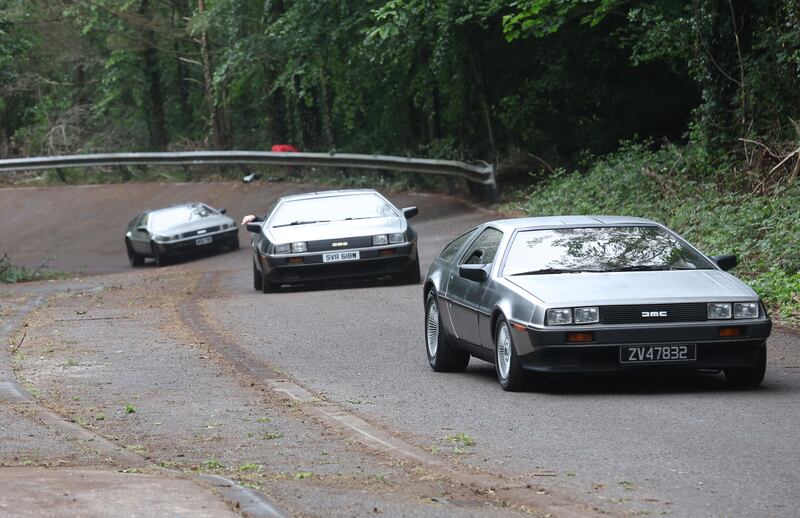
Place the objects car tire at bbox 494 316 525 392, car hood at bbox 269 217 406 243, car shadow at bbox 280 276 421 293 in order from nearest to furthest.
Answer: car tire at bbox 494 316 525 392 → car hood at bbox 269 217 406 243 → car shadow at bbox 280 276 421 293

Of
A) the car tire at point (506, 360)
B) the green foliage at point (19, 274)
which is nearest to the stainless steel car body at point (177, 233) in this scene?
the green foliage at point (19, 274)

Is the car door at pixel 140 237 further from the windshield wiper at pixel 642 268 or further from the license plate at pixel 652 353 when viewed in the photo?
the license plate at pixel 652 353

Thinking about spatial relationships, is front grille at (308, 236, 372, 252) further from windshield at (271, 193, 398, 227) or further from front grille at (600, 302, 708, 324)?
front grille at (600, 302, 708, 324)

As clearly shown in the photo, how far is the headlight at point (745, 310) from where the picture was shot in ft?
33.6

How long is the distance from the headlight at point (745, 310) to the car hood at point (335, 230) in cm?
1054

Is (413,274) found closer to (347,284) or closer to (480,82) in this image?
(347,284)

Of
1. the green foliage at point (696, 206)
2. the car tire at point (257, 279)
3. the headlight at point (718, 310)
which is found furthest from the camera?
the car tire at point (257, 279)

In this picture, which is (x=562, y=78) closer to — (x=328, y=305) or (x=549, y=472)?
(x=328, y=305)

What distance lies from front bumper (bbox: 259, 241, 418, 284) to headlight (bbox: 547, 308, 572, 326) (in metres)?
10.2

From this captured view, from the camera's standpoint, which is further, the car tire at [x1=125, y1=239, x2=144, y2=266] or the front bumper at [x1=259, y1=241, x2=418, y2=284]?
the car tire at [x1=125, y1=239, x2=144, y2=266]

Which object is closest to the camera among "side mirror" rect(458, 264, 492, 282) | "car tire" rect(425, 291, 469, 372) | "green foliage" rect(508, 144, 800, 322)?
"side mirror" rect(458, 264, 492, 282)

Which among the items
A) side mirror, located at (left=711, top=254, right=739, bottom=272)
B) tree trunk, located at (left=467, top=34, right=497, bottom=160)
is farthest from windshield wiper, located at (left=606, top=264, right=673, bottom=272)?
tree trunk, located at (left=467, top=34, right=497, bottom=160)

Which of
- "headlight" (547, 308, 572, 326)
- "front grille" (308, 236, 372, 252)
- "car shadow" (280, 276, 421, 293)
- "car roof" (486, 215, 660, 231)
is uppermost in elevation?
"car roof" (486, 215, 660, 231)

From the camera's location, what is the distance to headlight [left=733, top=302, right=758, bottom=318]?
10.2 metres
